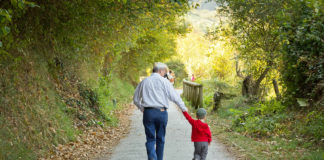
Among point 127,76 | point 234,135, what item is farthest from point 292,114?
point 127,76

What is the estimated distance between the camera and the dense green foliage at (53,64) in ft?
21.6

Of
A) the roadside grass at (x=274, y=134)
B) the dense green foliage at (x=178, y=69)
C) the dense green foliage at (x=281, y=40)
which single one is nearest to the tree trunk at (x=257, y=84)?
the dense green foliage at (x=281, y=40)

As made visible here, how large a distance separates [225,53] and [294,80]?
10.9 metres

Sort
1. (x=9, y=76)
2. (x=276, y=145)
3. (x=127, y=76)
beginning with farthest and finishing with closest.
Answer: (x=127, y=76), (x=276, y=145), (x=9, y=76)

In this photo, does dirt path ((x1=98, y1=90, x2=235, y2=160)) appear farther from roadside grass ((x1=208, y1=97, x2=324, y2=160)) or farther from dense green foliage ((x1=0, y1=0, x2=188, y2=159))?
dense green foliage ((x1=0, y1=0, x2=188, y2=159))

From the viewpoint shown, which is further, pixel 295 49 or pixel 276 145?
pixel 295 49

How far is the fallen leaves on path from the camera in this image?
7.29 m

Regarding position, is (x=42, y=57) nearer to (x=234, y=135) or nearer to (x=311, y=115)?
(x=234, y=135)

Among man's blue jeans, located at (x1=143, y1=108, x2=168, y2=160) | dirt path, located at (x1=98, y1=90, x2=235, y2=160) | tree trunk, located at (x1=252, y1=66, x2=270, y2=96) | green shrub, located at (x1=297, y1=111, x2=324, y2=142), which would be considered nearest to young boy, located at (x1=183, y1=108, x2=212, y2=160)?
man's blue jeans, located at (x1=143, y1=108, x2=168, y2=160)

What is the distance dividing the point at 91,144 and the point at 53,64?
115 inches

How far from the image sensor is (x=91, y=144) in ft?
28.6

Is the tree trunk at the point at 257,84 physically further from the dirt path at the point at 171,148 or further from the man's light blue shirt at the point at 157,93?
the man's light blue shirt at the point at 157,93

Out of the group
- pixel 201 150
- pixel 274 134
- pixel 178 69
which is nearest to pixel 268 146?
pixel 274 134

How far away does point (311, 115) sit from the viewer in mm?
8367
